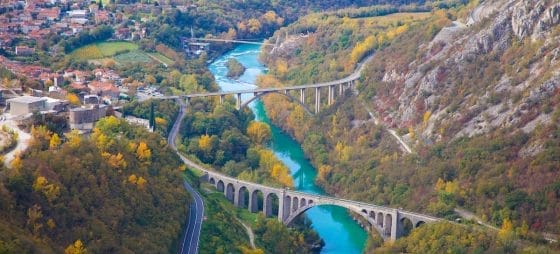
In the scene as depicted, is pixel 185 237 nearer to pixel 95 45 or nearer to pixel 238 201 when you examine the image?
pixel 238 201

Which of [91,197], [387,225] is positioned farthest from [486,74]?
[91,197]

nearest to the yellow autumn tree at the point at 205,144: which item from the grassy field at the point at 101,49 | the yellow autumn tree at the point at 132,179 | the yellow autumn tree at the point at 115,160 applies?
the yellow autumn tree at the point at 115,160

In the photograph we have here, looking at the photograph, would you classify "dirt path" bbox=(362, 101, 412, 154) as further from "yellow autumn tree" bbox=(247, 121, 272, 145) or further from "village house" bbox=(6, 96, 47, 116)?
"village house" bbox=(6, 96, 47, 116)

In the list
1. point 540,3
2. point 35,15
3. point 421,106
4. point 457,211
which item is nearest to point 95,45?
point 35,15

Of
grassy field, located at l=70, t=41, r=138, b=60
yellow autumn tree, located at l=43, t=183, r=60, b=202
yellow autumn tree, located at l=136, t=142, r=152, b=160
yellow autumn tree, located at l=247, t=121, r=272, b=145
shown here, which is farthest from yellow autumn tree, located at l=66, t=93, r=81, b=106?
grassy field, located at l=70, t=41, r=138, b=60

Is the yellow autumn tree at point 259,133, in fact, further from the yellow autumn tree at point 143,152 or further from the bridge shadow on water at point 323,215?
the yellow autumn tree at point 143,152
